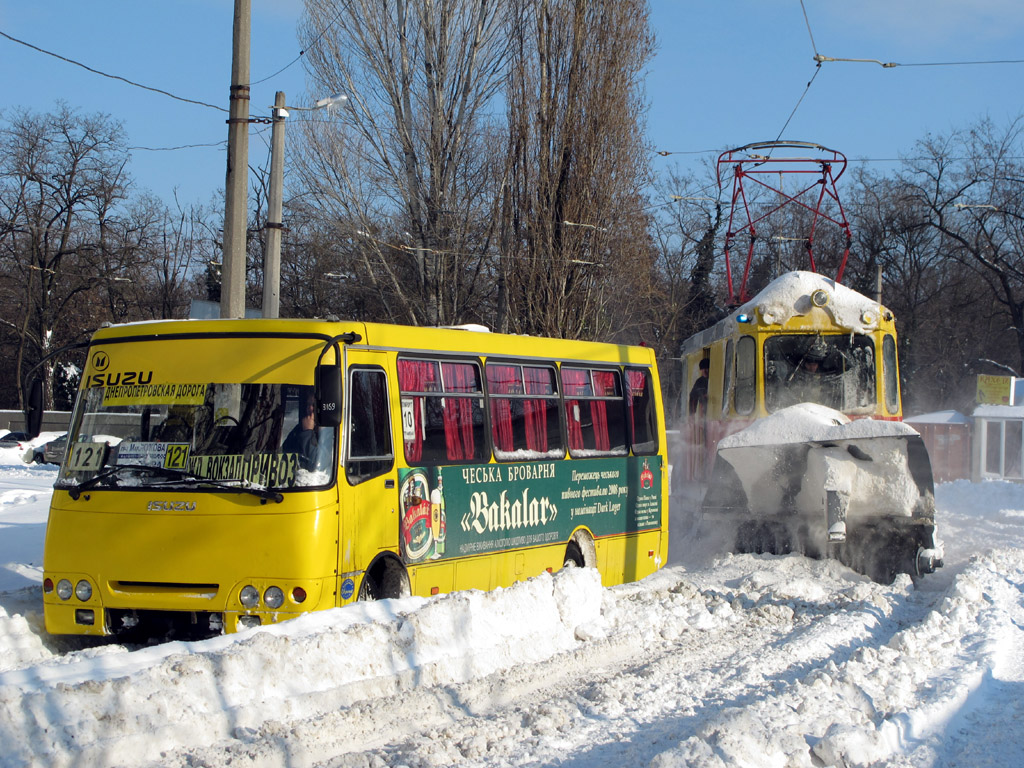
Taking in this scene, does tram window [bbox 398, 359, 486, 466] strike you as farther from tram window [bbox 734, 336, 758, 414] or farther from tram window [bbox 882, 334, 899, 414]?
tram window [bbox 882, 334, 899, 414]

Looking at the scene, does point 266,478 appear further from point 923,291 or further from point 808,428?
point 923,291

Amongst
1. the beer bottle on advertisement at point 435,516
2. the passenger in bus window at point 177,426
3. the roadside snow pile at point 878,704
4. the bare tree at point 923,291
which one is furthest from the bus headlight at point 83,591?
the bare tree at point 923,291

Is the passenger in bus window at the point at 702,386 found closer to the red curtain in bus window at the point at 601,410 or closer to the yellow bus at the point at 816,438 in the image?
the yellow bus at the point at 816,438

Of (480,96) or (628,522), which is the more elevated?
(480,96)

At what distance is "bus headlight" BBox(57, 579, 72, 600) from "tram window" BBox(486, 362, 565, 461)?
3744mm

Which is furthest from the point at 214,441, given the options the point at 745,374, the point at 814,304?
the point at 814,304

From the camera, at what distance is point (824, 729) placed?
5.27 meters

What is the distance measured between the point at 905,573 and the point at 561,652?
5.57 metres

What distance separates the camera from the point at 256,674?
5.29 metres

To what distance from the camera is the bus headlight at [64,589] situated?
6.93m

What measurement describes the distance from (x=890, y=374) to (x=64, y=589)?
392 inches

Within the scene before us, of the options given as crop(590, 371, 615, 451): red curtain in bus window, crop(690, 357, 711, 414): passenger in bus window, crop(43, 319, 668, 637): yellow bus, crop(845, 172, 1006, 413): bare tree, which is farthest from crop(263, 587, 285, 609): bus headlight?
crop(845, 172, 1006, 413): bare tree

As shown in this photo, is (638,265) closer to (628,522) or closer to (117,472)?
(628,522)

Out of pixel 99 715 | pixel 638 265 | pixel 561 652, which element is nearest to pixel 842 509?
pixel 561 652
